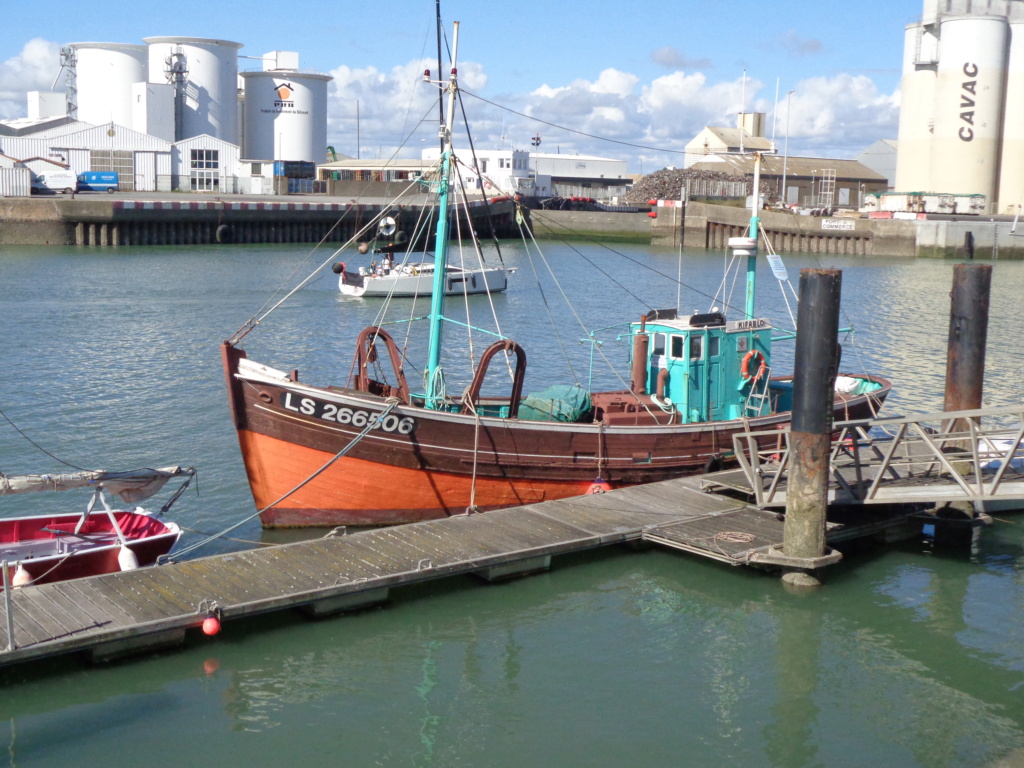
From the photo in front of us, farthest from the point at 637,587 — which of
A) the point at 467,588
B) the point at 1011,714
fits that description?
the point at 1011,714

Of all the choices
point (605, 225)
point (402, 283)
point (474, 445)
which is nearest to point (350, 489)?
point (474, 445)

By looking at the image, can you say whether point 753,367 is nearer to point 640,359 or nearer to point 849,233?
point 640,359

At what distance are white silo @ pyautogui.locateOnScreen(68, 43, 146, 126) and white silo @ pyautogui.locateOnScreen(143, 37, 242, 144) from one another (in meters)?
1.73

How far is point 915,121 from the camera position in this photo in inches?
3243

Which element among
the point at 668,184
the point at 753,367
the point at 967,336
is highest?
the point at 668,184

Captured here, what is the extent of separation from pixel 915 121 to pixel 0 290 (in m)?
66.6

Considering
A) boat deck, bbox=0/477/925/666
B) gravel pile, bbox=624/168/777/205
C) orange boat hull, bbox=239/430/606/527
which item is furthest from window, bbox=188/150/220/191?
boat deck, bbox=0/477/925/666

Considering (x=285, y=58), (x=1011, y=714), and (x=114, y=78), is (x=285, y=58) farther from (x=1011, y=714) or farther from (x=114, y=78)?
(x=1011, y=714)

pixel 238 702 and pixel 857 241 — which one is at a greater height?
pixel 857 241

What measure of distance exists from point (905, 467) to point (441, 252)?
7.80m

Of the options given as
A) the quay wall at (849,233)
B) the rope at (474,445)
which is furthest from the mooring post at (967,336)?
the quay wall at (849,233)

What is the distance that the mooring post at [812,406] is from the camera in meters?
12.8

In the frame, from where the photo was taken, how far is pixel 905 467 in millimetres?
16547

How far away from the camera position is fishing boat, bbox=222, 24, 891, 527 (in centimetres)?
1516
